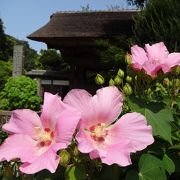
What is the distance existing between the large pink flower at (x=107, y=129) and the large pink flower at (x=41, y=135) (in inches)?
1.0

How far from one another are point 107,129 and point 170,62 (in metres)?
0.32

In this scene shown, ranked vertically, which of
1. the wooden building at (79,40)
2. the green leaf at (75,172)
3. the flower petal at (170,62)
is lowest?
the wooden building at (79,40)

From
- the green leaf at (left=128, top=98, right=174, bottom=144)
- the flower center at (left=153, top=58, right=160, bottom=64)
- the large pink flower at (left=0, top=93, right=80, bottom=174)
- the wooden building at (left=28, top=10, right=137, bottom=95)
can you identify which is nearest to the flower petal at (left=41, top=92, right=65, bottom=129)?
the large pink flower at (left=0, top=93, right=80, bottom=174)

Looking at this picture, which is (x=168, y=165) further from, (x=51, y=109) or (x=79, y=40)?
(x=79, y=40)

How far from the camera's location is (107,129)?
3.02 feet

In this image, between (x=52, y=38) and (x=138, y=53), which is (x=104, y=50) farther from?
(x=138, y=53)

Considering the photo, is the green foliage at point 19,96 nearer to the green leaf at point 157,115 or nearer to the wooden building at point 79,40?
the wooden building at point 79,40

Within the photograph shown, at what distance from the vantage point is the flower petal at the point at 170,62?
114 centimetres

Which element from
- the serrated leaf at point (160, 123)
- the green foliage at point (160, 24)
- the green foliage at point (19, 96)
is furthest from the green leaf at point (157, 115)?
the green foliage at point (19, 96)

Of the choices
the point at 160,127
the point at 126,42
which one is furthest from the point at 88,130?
the point at 126,42

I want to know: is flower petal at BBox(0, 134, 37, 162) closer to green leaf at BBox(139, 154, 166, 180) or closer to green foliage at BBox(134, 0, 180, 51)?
green leaf at BBox(139, 154, 166, 180)

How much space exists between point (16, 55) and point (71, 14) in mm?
2511

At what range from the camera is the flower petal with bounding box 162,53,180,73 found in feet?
3.76

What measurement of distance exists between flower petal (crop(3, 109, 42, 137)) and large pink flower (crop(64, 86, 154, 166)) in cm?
8
